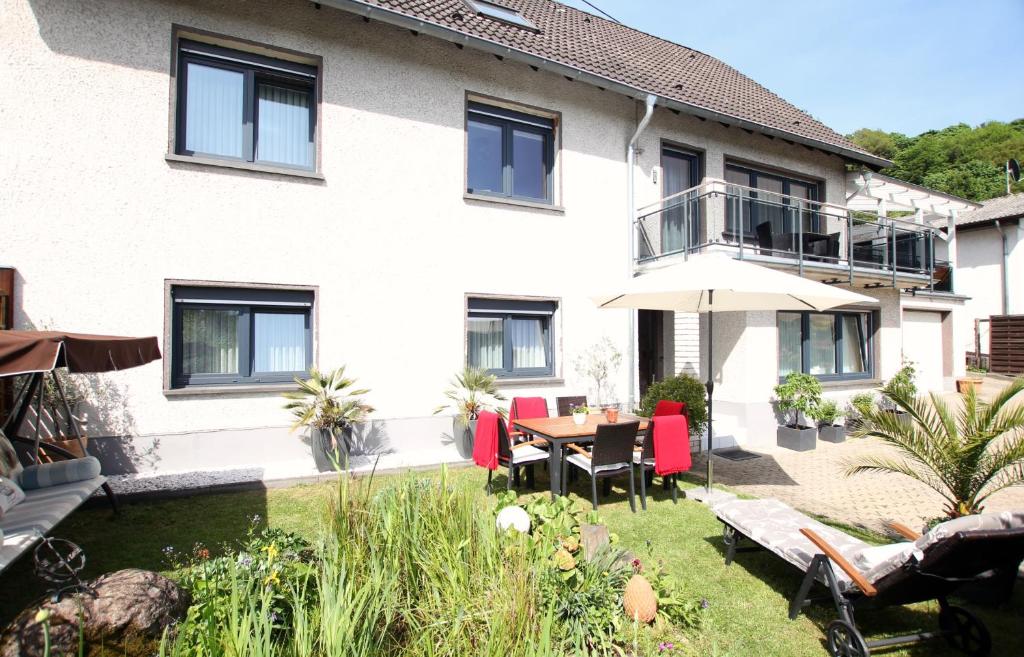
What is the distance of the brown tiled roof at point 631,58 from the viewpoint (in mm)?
9055

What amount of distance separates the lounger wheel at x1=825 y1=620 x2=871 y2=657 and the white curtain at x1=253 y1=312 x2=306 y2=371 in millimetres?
7178

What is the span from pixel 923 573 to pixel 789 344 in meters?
9.16

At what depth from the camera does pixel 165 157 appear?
23.2 ft

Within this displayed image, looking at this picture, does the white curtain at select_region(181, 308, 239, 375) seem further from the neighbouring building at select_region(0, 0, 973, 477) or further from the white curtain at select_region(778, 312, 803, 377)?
the white curtain at select_region(778, 312, 803, 377)

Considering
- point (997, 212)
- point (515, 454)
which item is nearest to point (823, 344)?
point (515, 454)

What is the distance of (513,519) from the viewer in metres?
3.48

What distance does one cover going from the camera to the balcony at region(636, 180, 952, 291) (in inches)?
390

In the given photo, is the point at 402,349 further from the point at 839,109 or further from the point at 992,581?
the point at 839,109

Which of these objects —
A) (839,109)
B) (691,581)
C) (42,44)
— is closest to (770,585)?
(691,581)

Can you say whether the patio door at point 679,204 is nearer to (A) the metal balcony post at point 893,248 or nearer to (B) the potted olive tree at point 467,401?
(A) the metal balcony post at point 893,248

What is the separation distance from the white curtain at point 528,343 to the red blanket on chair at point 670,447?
400cm

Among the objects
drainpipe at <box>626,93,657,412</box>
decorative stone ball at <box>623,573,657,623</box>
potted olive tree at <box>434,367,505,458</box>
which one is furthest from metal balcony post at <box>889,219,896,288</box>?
decorative stone ball at <box>623,573,657,623</box>

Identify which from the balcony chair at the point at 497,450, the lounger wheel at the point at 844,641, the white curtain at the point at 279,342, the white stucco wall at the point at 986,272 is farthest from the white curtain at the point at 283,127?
the white stucco wall at the point at 986,272

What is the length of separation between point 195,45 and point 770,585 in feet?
31.3
